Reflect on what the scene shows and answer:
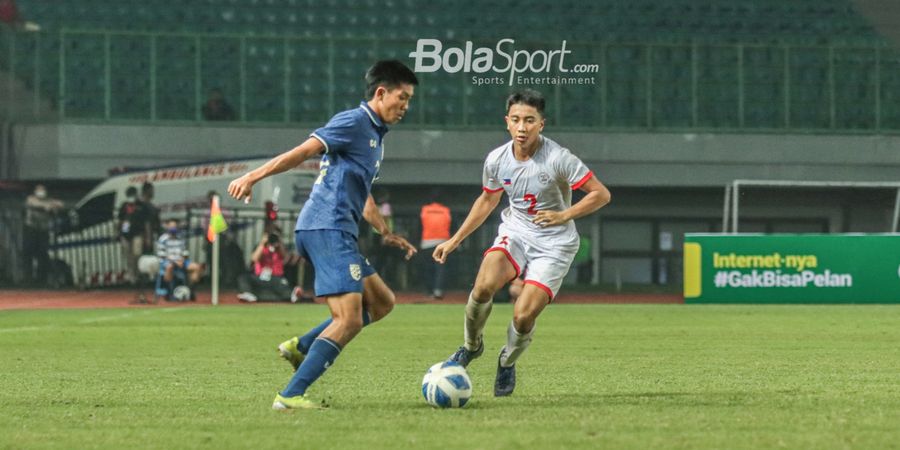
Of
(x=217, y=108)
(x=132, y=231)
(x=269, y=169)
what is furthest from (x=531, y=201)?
(x=217, y=108)

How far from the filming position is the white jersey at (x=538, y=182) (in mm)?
9250

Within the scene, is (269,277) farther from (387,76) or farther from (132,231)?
(387,76)

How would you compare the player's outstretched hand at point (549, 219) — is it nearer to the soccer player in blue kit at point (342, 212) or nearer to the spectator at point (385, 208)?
the soccer player in blue kit at point (342, 212)

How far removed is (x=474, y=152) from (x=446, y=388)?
79.3 ft

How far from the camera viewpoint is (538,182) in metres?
9.31

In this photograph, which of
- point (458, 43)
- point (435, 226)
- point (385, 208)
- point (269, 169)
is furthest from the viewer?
point (458, 43)

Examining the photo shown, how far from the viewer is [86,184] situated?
33031mm

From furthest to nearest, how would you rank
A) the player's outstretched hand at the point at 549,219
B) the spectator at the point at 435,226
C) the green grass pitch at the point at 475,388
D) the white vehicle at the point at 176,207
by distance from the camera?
the white vehicle at the point at 176,207 < the spectator at the point at 435,226 < the player's outstretched hand at the point at 549,219 < the green grass pitch at the point at 475,388

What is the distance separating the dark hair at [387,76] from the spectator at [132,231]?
20.4 meters

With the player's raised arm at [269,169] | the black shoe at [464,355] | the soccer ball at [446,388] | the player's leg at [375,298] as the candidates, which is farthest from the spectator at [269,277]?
the player's raised arm at [269,169]

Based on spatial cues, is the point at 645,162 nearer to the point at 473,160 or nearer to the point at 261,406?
the point at 473,160

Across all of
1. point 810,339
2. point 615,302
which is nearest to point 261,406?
point 810,339

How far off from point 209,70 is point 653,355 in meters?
21.7

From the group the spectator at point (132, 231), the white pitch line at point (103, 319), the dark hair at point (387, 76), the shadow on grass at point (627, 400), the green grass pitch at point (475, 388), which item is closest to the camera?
the green grass pitch at point (475, 388)
